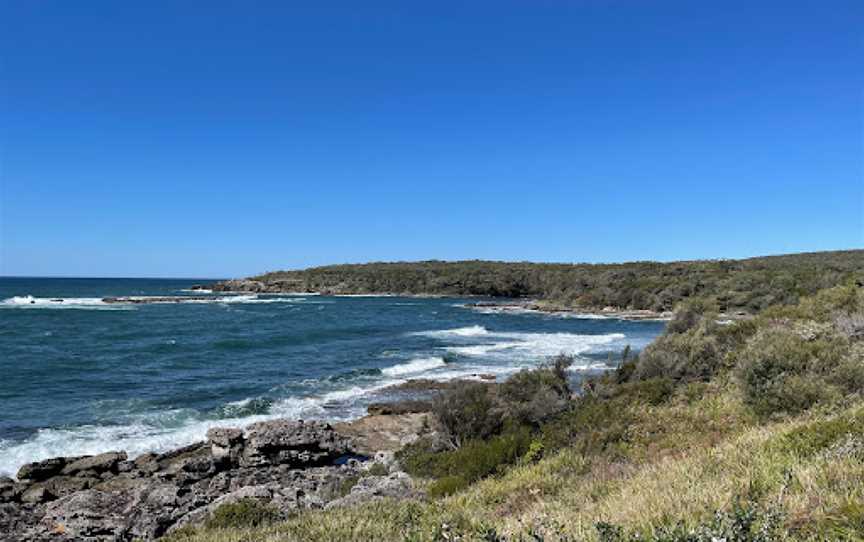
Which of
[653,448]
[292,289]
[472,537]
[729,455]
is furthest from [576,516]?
[292,289]

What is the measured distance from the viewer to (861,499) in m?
4.25

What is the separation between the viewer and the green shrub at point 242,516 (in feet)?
28.2

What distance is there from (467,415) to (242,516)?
6549 millimetres

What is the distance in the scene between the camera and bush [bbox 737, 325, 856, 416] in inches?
446

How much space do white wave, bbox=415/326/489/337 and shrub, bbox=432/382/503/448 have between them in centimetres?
3390

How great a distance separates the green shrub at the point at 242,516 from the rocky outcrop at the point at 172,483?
379 mm

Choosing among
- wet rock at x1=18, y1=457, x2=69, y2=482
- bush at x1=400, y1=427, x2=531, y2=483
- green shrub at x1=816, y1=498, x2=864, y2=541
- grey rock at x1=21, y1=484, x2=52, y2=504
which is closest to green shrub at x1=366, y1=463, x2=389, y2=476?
bush at x1=400, y1=427, x2=531, y2=483

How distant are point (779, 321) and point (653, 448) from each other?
452 inches

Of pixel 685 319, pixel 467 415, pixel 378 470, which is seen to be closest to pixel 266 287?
A: pixel 685 319

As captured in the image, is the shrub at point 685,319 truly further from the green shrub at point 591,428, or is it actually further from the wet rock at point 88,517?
the wet rock at point 88,517

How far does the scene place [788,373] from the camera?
41.2 ft

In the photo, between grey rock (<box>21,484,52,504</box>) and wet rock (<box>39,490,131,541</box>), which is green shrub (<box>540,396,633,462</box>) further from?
grey rock (<box>21,484,52,504</box>)

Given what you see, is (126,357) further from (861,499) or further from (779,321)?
(861,499)

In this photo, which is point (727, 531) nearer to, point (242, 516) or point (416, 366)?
point (242, 516)
